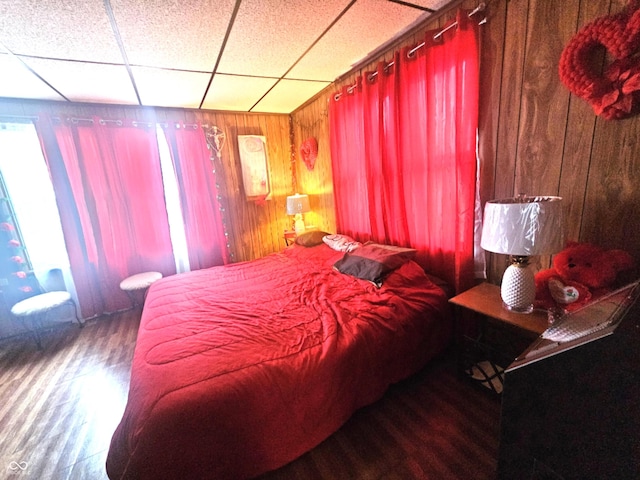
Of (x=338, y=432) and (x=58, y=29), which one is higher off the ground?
(x=58, y=29)

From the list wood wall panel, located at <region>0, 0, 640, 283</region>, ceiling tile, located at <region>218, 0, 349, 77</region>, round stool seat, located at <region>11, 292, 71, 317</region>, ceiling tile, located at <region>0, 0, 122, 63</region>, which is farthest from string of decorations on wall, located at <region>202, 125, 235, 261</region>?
wood wall panel, located at <region>0, 0, 640, 283</region>

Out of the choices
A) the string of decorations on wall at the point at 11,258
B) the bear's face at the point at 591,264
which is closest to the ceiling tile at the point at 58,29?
the string of decorations on wall at the point at 11,258

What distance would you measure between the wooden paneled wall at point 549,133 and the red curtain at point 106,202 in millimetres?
3237

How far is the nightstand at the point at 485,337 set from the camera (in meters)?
1.44

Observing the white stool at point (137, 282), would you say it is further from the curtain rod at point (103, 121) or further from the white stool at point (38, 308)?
the curtain rod at point (103, 121)

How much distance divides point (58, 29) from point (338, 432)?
2.76m

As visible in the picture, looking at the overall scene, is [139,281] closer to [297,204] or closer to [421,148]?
[297,204]

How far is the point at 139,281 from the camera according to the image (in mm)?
2840

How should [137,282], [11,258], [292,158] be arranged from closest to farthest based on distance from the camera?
[11,258]
[137,282]
[292,158]

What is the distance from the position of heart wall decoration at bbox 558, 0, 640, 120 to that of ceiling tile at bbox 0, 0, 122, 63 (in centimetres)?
223

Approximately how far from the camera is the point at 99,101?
8.96 ft

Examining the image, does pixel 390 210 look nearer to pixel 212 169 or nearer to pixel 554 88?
pixel 554 88

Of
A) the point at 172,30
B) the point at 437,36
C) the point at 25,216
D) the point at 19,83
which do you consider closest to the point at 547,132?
the point at 437,36

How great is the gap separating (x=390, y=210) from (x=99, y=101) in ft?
10.6
